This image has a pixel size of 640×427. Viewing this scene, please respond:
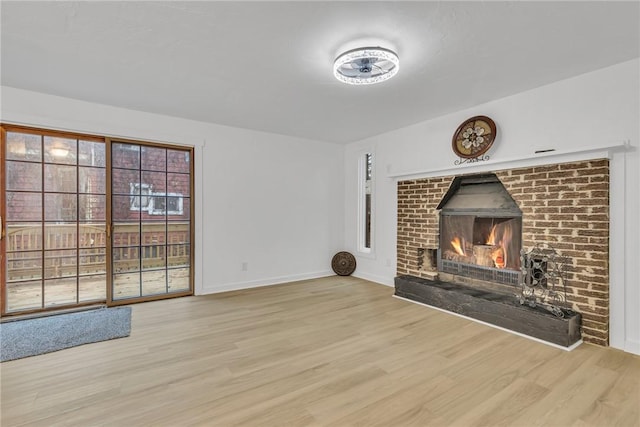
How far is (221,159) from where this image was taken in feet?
14.3

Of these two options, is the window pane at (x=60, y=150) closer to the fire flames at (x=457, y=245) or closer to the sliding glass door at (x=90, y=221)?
the sliding glass door at (x=90, y=221)

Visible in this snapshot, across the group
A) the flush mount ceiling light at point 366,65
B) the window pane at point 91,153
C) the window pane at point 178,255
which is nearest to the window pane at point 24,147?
the window pane at point 91,153

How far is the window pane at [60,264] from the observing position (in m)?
3.44

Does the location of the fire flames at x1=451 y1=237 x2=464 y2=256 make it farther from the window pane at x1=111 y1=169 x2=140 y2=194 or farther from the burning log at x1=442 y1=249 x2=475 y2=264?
the window pane at x1=111 y1=169 x2=140 y2=194

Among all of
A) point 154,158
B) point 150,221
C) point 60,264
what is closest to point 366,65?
point 154,158

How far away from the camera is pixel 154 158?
4.00 m

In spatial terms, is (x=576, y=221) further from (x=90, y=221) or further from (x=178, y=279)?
(x=90, y=221)

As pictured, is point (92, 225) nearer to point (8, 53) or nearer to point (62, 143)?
point (62, 143)

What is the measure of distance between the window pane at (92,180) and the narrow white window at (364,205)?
3809mm

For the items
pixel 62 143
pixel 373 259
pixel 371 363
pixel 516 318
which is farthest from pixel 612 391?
pixel 62 143

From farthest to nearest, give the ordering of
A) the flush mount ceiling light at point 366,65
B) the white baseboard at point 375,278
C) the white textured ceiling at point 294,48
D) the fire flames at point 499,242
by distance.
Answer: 1. the white baseboard at point 375,278
2. the fire flames at point 499,242
3. the flush mount ceiling light at point 366,65
4. the white textured ceiling at point 294,48

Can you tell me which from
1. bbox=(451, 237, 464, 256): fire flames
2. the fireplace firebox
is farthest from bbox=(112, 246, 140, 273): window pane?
bbox=(451, 237, 464, 256): fire flames

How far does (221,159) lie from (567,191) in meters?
4.13

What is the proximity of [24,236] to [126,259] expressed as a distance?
3.33 feet
